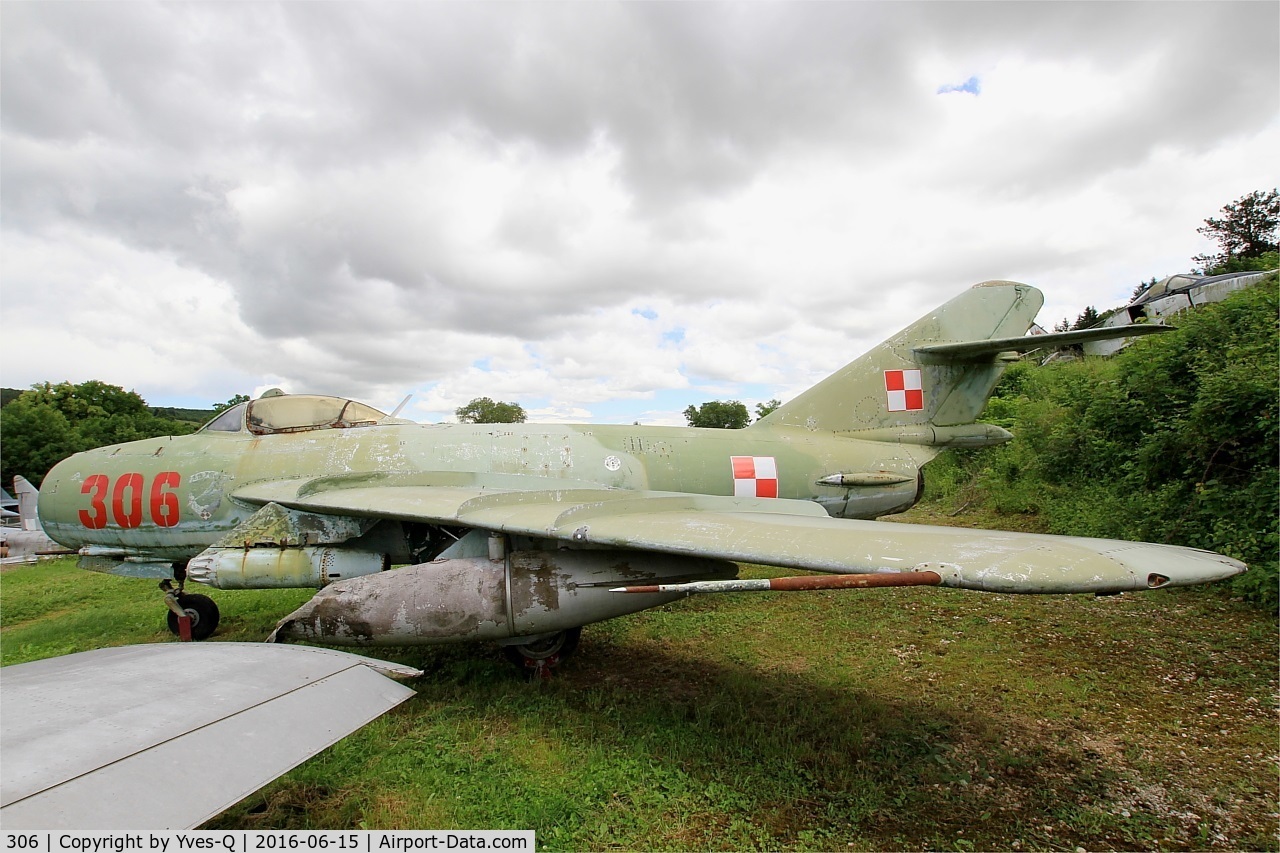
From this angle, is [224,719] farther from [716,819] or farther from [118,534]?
[118,534]

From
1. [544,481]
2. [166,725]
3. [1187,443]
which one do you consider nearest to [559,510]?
[544,481]

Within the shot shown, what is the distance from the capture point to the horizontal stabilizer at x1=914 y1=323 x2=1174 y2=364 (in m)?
4.53

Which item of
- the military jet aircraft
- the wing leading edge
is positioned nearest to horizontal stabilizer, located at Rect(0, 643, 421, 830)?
the military jet aircraft

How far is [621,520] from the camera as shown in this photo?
11.5 ft

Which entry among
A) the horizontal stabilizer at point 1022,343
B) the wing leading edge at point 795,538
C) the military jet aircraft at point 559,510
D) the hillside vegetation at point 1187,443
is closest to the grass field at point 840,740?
the military jet aircraft at point 559,510

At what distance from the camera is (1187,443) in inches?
249

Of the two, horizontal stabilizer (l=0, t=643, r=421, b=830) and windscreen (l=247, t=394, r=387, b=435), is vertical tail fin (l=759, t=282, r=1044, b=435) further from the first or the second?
horizontal stabilizer (l=0, t=643, r=421, b=830)

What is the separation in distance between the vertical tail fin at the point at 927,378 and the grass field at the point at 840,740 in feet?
6.96

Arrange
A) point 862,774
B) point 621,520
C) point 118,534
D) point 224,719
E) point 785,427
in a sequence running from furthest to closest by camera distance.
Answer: point 785,427 < point 118,534 < point 621,520 < point 862,774 < point 224,719

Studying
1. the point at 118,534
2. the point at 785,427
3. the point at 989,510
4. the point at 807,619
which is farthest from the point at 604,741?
the point at 989,510

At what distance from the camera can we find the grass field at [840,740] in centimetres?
274

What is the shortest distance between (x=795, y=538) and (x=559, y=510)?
1.61 m

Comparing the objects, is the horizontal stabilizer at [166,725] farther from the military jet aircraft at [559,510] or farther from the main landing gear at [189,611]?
the main landing gear at [189,611]

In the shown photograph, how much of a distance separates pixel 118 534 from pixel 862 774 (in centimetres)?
641
